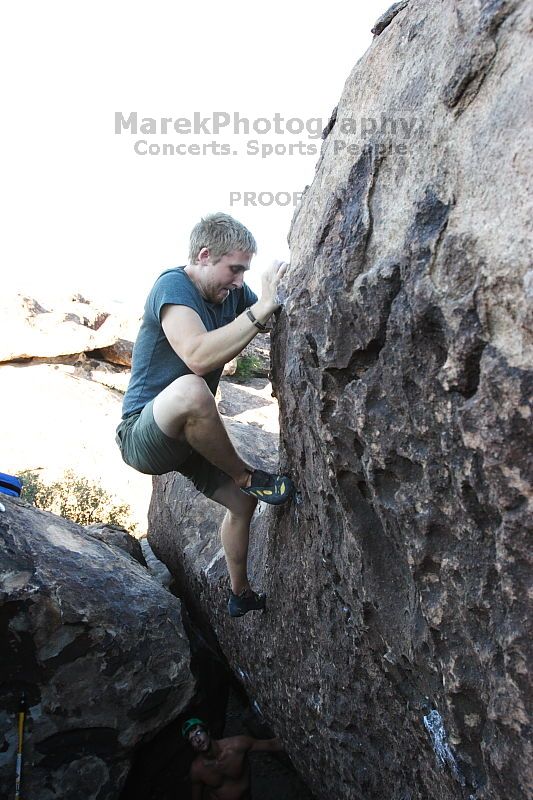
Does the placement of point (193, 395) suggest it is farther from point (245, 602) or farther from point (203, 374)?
point (245, 602)

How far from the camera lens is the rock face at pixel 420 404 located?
1799 millimetres

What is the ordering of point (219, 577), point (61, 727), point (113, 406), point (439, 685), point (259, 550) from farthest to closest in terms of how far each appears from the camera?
point (113, 406) → point (219, 577) → point (259, 550) → point (61, 727) → point (439, 685)

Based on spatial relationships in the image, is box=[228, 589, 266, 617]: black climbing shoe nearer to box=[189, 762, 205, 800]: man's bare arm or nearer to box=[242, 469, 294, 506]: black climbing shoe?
box=[242, 469, 294, 506]: black climbing shoe

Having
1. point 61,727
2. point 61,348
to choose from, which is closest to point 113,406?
point 61,348

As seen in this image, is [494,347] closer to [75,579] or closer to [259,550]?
[259,550]

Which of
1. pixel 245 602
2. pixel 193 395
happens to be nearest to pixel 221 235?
pixel 193 395

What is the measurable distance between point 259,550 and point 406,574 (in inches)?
61.3

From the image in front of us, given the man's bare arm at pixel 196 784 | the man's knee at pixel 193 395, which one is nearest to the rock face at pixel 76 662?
the man's bare arm at pixel 196 784

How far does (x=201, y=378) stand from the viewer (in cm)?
301

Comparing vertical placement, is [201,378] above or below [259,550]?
above

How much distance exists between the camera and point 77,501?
8.24m

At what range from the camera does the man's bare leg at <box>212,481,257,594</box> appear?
349 centimetres

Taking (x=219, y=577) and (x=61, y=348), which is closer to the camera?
(x=219, y=577)

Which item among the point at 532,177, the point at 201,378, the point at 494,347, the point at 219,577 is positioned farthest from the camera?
the point at 219,577
